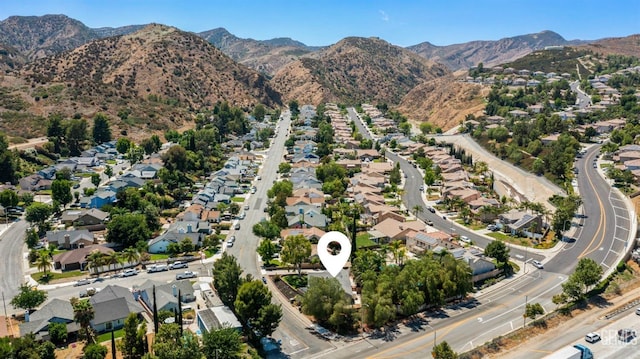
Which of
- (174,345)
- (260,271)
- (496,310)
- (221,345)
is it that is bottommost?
(496,310)

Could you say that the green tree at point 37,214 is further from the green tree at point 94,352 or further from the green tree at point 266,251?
the green tree at point 94,352

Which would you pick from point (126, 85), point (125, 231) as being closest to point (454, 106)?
point (126, 85)

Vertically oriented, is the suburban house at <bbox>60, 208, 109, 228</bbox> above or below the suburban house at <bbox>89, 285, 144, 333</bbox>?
above

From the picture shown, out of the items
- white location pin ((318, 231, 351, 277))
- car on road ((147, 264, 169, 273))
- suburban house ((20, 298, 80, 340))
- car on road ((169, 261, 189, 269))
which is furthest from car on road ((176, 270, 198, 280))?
white location pin ((318, 231, 351, 277))

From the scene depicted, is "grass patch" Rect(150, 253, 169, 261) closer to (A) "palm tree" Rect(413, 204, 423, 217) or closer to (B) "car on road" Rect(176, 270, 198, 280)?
(B) "car on road" Rect(176, 270, 198, 280)

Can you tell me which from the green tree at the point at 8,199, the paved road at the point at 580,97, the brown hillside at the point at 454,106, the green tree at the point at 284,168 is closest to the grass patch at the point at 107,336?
the green tree at the point at 8,199

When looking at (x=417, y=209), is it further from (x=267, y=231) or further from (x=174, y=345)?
(x=174, y=345)

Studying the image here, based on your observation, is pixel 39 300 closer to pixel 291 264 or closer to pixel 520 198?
pixel 291 264
